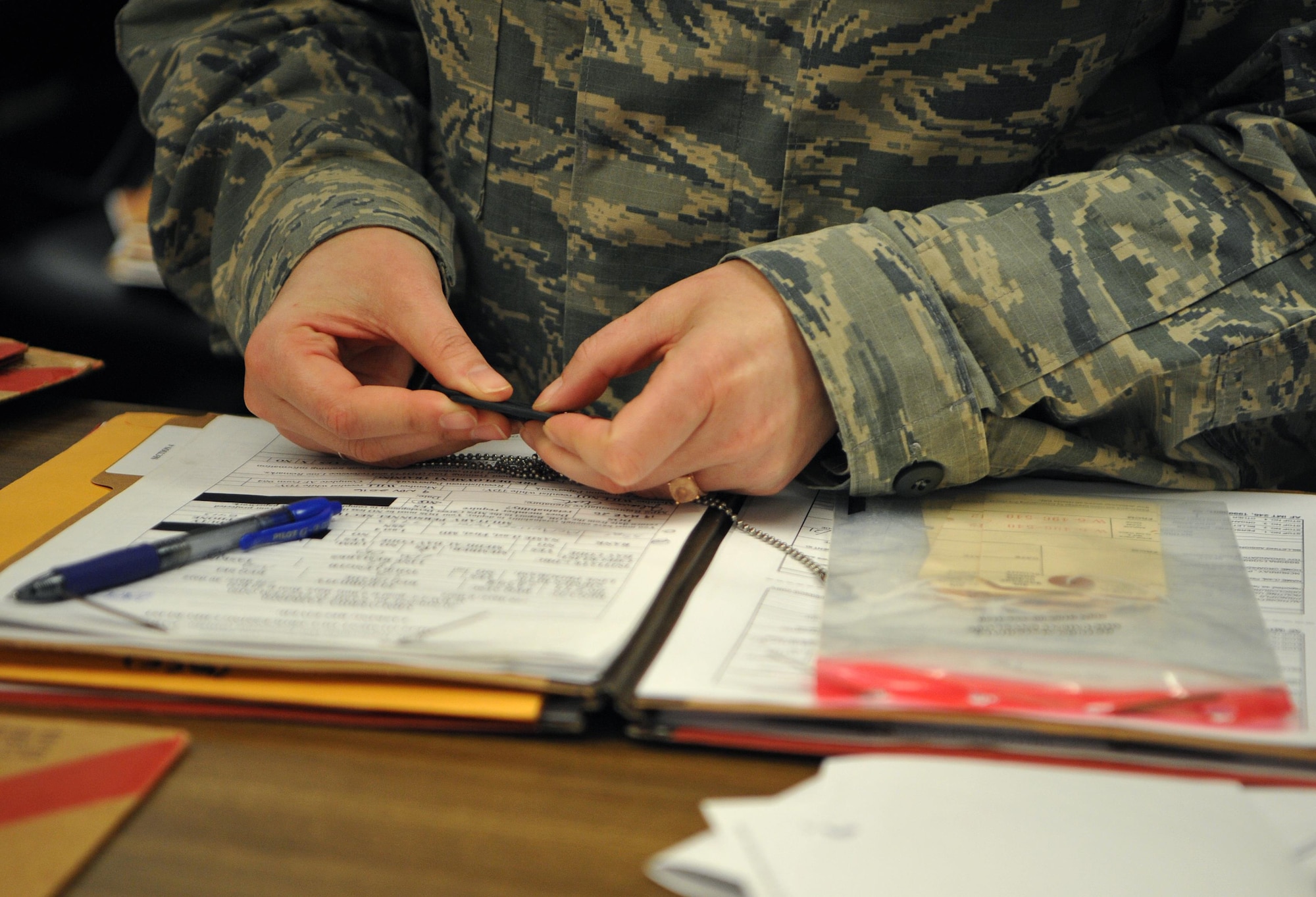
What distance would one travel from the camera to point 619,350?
60 cm

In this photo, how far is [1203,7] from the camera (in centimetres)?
67

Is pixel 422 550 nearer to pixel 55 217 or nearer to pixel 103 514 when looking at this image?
pixel 103 514

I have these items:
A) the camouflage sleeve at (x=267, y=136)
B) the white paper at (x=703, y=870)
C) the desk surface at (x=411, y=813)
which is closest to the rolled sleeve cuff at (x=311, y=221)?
the camouflage sleeve at (x=267, y=136)

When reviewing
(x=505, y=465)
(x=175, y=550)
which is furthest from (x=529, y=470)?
(x=175, y=550)

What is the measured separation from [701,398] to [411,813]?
278mm

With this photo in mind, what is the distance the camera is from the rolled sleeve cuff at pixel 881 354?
58cm

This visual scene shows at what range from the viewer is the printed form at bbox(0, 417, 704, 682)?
17.6 inches

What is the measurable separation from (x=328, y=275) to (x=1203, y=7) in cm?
67

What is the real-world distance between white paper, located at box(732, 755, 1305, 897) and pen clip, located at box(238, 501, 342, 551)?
33 cm

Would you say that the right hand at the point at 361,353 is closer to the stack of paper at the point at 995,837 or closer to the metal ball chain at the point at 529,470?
the metal ball chain at the point at 529,470

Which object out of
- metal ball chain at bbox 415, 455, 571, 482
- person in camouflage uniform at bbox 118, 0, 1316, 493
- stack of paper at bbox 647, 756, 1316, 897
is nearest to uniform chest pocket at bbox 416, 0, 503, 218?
person in camouflage uniform at bbox 118, 0, 1316, 493

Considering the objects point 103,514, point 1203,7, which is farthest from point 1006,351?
point 103,514

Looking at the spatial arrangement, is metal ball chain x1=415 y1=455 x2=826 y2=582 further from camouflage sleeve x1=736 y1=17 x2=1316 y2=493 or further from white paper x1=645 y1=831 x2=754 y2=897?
white paper x1=645 y1=831 x2=754 y2=897

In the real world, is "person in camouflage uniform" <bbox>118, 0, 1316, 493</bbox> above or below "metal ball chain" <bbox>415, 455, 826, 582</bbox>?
above
